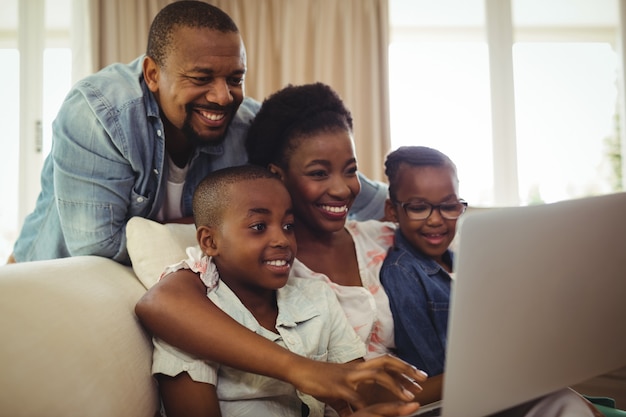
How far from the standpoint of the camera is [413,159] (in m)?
1.43

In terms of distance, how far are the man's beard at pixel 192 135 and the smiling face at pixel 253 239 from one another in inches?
13.7

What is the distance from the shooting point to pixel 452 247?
4.97 feet

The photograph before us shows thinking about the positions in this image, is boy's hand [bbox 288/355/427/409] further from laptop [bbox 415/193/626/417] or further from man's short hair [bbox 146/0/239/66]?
man's short hair [bbox 146/0/239/66]

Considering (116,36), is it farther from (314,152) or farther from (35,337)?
(35,337)

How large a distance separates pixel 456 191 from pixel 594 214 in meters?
0.62

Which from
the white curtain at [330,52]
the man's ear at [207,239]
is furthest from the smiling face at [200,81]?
the white curtain at [330,52]

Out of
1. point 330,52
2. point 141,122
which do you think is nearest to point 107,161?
point 141,122

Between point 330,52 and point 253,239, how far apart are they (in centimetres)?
274

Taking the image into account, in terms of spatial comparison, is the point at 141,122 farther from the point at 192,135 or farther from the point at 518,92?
the point at 518,92

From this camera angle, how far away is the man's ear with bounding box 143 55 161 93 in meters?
1.45

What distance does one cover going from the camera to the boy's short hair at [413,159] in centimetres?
142

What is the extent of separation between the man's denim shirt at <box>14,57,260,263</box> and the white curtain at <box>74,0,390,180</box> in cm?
217

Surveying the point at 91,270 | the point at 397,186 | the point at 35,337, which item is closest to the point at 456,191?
the point at 397,186

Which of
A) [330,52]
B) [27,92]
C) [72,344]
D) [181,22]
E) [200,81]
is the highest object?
[330,52]
